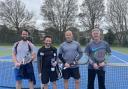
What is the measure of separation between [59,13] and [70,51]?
56.4 m

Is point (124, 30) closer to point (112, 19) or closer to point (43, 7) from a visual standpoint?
point (112, 19)

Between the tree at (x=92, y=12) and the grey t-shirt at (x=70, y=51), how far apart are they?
181 feet

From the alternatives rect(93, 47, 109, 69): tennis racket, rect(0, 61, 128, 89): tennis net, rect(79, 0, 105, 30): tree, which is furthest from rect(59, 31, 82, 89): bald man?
rect(79, 0, 105, 30): tree

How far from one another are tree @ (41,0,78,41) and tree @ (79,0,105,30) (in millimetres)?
1754

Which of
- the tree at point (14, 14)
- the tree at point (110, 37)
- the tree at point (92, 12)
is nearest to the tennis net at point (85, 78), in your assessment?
the tree at point (110, 37)

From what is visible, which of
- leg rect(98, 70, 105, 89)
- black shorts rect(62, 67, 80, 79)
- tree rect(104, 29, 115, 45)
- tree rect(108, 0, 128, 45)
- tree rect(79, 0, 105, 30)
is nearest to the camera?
leg rect(98, 70, 105, 89)

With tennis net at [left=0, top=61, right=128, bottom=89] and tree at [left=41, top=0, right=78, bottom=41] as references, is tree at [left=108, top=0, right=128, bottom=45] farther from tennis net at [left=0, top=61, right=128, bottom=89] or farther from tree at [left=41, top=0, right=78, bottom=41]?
tennis net at [left=0, top=61, right=128, bottom=89]

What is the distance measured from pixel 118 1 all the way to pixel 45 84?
5628 centimetres

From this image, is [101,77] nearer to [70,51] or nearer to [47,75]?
[70,51]

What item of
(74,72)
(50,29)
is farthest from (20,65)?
(50,29)

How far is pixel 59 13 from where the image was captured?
63781 mm

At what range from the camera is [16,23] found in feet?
209

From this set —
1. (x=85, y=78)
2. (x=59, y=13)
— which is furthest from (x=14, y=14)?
(x=85, y=78)

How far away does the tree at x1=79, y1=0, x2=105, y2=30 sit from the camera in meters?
62.8
